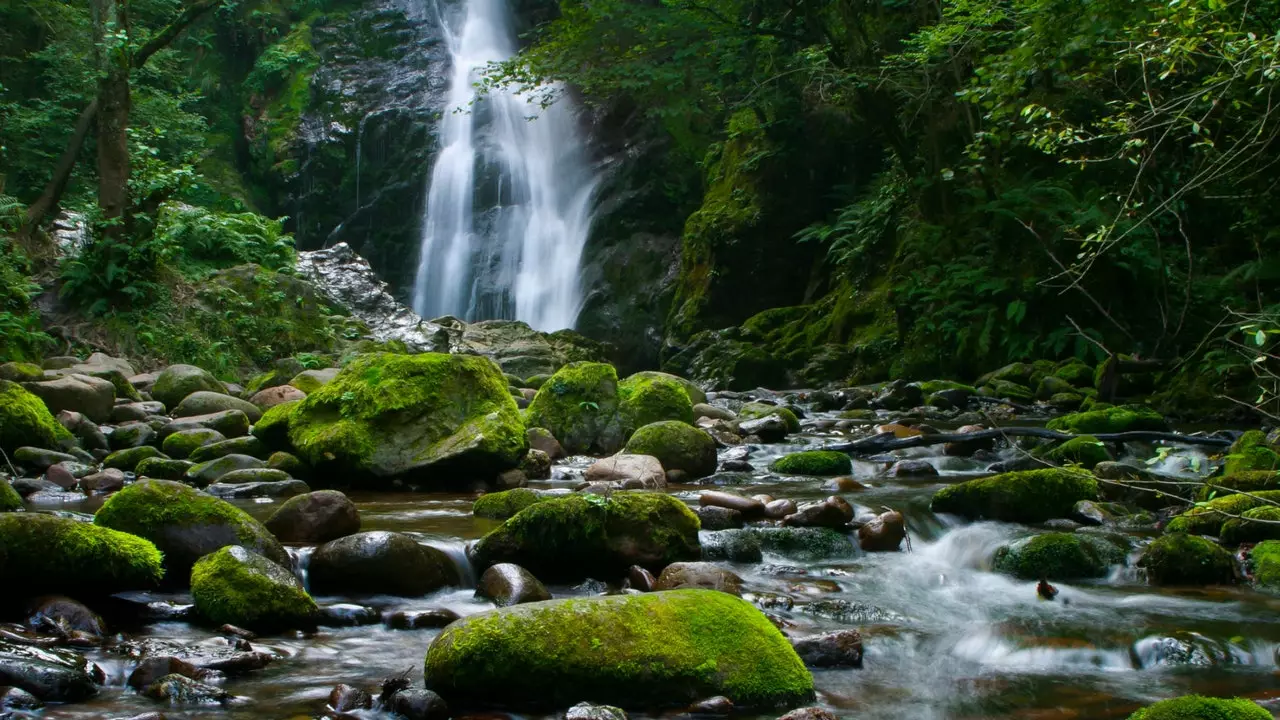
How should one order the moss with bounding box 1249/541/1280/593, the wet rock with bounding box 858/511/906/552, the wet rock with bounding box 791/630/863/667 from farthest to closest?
1. the wet rock with bounding box 858/511/906/552
2. the moss with bounding box 1249/541/1280/593
3. the wet rock with bounding box 791/630/863/667

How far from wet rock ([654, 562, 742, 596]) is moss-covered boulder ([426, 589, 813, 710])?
117cm

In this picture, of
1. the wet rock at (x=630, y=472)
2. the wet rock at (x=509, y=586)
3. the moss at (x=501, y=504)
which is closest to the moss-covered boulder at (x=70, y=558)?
the wet rock at (x=509, y=586)

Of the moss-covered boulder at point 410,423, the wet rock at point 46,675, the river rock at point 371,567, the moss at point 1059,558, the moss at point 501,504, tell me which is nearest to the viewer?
the wet rock at point 46,675

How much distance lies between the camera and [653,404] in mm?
10352

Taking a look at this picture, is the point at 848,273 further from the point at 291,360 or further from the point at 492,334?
the point at 291,360

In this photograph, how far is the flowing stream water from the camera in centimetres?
389

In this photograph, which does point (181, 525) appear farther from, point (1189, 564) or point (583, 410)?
point (583, 410)

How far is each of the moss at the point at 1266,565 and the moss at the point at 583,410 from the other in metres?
5.82

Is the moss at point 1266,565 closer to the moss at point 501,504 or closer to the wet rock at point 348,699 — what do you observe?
the moss at point 501,504

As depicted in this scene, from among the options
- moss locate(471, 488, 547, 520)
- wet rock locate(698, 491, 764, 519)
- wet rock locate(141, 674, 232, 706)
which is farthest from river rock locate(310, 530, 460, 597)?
wet rock locate(698, 491, 764, 519)

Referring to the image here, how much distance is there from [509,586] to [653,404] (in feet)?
17.8

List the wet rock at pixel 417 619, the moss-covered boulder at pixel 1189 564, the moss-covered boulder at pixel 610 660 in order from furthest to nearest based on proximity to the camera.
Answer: the moss-covered boulder at pixel 1189 564
the wet rock at pixel 417 619
the moss-covered boulder at pixel 610 660

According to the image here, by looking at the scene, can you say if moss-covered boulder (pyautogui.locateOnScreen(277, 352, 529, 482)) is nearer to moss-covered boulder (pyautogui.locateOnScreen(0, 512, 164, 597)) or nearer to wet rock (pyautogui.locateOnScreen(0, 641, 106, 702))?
moss-covered boulder (pyautogui.locateOnScreen(0, 512, 164, 597))

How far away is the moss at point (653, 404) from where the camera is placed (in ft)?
33.8
